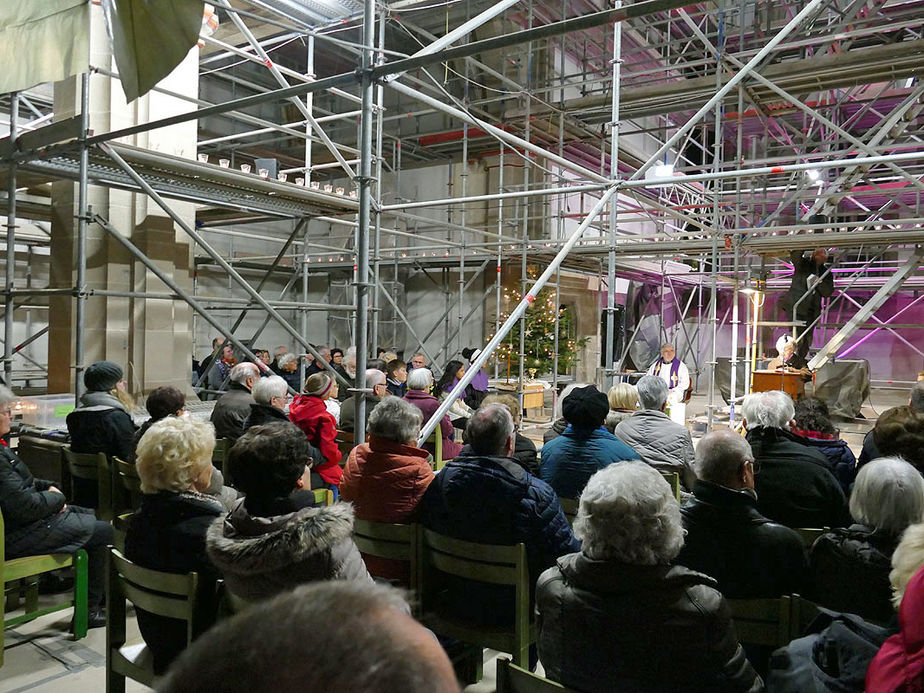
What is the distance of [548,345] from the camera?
11.2m

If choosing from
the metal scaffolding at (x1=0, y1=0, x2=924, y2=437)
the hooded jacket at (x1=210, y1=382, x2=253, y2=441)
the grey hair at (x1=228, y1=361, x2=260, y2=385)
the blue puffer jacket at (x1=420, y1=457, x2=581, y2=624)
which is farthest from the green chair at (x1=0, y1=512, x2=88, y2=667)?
the grey hair at (x1=228, y1=361, x2=260, y2=385)

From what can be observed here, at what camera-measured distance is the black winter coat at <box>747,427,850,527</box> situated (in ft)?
9.61

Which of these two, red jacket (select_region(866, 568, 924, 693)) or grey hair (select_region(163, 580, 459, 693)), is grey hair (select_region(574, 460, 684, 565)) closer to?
red jacket (select_region(866, 568, 924, 693))

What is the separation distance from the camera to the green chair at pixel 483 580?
244 cm

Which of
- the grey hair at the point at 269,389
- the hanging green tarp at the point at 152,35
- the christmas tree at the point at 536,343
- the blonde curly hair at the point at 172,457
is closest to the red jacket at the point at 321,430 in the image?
the grey hair at the point at 269,389

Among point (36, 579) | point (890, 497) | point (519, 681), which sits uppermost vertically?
point (890, 497)

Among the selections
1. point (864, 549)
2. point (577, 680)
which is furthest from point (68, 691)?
point (864, 549)

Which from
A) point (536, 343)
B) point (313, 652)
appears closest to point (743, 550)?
point (313, 652)

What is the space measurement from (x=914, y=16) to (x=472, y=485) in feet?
34.5

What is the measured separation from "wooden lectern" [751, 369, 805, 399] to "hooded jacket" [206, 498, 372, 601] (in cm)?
675

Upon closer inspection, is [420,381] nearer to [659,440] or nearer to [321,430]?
[321,430]

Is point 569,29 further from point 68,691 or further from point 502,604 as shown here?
point 68,691

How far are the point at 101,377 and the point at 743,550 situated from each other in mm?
3778

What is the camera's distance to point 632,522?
1779 millimetres
